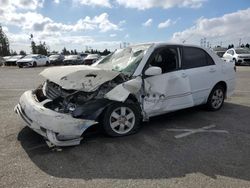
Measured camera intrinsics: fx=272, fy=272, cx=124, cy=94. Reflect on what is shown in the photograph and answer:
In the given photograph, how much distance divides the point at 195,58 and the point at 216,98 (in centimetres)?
123

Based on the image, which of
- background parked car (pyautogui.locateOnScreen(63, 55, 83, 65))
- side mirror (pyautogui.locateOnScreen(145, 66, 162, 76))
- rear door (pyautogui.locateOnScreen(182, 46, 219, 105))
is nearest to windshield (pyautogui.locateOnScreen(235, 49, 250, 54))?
background parked car (pyautogui.locateOnScreen(63, 55, 83, 65))

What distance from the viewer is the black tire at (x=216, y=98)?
21.0ft

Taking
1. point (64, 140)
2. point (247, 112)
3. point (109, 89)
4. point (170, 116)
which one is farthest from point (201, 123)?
point (64, 140)

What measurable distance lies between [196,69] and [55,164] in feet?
11.9

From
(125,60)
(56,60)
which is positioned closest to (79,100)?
(125,60)

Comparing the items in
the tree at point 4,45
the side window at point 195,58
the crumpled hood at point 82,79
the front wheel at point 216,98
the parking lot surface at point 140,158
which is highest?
the tree at point 4,45

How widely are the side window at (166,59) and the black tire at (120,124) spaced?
108 cm

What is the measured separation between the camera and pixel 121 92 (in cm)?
446

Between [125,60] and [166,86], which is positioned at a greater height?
[125,60]

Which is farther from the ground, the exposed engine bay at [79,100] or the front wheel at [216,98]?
the exposed engine bay at [79,100]

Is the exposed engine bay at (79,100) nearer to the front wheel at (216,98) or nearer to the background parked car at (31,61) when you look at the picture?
the front wheel at (216,98)

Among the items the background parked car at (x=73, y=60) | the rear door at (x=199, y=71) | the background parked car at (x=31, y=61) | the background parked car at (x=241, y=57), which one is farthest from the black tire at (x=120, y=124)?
the background parked car at (x=73, y=60)

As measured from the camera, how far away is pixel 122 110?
4648mm

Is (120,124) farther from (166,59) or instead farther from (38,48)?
(38,48)
